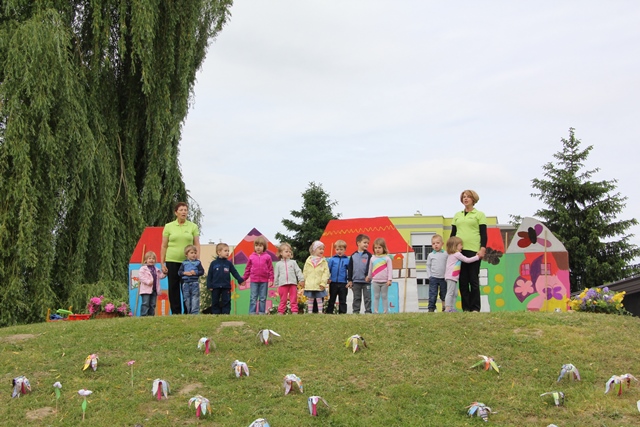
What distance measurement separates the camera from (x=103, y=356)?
27.6ft

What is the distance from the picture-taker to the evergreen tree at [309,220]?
3881 centimetres

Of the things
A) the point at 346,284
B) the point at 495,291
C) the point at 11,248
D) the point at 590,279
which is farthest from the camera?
the point at 590,279

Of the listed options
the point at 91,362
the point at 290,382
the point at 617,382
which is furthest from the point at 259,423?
the point at 617,382

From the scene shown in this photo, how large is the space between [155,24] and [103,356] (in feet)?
30.9

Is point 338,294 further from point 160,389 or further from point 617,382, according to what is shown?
point 617,382

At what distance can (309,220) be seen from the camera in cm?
3909

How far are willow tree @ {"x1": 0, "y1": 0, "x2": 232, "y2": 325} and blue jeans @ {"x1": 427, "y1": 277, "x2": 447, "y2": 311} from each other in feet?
21.7

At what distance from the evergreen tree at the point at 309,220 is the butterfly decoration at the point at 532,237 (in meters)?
25.4

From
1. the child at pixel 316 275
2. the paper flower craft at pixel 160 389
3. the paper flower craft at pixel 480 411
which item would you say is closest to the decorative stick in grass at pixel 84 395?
the paper flower craft at pixel 160 389

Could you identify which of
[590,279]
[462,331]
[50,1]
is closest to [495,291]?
[462,331]

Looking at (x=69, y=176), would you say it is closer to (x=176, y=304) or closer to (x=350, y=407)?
(x=176, y=304)

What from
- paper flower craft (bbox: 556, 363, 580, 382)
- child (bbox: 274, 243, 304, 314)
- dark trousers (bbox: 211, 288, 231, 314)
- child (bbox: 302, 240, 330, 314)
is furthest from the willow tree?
paper flower craft (bbox: 556, 363, 580, 382)

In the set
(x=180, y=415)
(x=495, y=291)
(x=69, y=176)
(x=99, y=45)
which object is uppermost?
(x=99, y=45)

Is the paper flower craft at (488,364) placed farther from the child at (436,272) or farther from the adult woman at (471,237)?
the child at (436,272)
